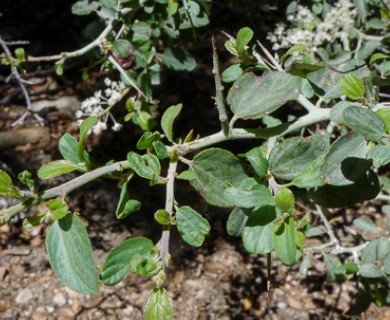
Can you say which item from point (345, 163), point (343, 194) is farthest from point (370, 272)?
point (345, 163)

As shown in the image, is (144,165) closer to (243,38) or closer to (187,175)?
(187,175)

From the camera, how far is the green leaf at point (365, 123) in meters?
0.76

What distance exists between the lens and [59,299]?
5.46 feet

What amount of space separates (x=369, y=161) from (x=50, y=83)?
6.10ft

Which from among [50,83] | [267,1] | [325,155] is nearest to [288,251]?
[325,155]

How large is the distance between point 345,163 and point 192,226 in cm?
28

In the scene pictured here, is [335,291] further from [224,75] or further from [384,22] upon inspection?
[224,75]

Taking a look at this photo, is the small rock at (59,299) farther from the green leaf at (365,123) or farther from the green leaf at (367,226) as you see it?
the green leaf at (365,123)

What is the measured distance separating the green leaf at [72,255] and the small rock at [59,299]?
0.93 meters

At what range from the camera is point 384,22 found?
5.08 feet

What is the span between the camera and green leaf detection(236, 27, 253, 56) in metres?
0.89

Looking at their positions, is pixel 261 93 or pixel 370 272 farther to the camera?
pixel 370 272

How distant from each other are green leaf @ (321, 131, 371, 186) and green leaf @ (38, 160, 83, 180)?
1.46 feet

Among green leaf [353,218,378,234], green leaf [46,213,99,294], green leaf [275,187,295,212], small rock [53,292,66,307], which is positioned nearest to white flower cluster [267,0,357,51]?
green leaf [353,218,378,234]
